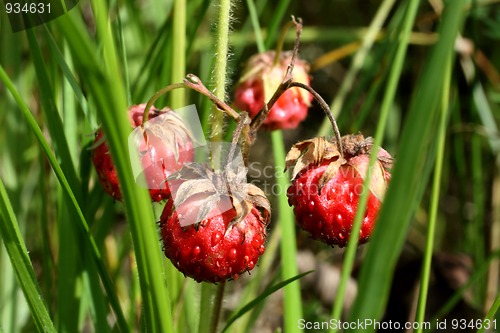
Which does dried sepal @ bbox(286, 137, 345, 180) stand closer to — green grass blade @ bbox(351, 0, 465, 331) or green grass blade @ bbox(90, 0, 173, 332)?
green grass blade @ bbox(90, 0, 173, 332)

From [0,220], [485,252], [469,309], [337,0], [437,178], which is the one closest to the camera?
[0,220]

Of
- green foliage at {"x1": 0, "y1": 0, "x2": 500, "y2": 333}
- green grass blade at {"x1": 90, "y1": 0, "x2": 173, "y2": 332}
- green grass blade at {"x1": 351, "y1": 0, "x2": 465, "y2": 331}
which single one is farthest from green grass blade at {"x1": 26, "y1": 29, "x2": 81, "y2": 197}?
green grass blade at {"x1": 351, "y1": 0, "x2": 465, "y2": 331}

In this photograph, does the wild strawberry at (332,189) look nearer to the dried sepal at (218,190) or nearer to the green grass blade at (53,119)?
the dried sepal at (218,190)

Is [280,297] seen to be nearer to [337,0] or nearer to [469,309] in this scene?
[469,309]

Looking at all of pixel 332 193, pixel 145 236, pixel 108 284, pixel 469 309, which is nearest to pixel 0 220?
pixel 108 284

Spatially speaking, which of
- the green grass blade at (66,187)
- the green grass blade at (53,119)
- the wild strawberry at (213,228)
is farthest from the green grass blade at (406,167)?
the green grass blade at (53,119)

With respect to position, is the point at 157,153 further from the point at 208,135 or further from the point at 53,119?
the point at 208,135

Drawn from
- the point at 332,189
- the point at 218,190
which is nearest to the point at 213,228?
the point at 218,190
